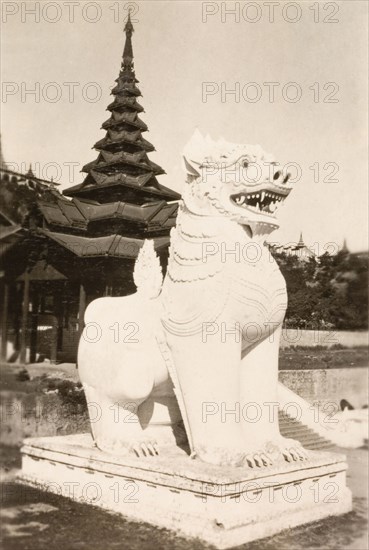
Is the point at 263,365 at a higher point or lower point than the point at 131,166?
lower

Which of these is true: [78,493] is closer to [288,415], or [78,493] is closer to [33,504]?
[33,504]

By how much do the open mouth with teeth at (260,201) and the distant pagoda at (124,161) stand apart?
10997 mm

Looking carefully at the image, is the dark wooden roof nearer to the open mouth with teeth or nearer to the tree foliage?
the tree foliage

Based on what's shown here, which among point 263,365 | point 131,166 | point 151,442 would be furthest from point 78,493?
point 131,166

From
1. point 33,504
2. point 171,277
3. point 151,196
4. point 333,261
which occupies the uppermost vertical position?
point 151,196

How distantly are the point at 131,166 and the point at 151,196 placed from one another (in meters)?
0.98

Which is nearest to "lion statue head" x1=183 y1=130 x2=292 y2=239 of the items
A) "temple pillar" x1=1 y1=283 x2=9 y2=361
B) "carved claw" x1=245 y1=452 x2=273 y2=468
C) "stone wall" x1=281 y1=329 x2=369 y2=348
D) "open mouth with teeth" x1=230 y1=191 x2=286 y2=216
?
"open mouth with teeth" x1=230 y1=191 x2=286 y2=216

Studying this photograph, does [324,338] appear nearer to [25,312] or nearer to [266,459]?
[25,312]

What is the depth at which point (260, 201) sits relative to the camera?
5.00 meters

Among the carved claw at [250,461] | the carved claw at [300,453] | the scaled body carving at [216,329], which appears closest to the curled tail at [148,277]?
the scaled body carving at [216,329]

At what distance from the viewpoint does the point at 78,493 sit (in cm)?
540

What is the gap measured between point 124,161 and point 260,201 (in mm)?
11665

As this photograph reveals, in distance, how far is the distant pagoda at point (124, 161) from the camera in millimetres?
16047

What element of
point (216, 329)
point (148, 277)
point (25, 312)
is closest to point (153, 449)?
point (216, 329)
